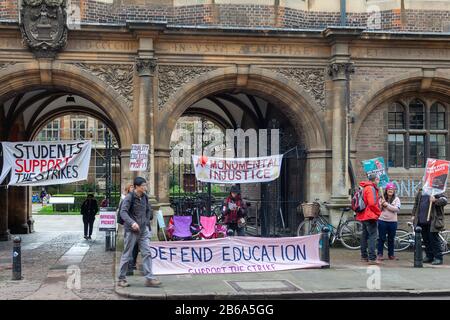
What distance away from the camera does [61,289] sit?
984cm

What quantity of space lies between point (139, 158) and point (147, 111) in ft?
6.33

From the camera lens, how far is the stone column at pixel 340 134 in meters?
15.0

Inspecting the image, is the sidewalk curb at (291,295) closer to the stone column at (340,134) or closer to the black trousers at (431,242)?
the black trousers at (431,242)

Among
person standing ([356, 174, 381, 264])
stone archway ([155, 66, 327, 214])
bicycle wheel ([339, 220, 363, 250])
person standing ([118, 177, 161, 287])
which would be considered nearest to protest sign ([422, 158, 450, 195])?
person standing ([356, 174, 381, 264])

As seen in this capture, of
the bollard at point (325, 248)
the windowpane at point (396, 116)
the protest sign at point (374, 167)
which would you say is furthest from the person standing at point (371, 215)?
the windowpane at point (396, 116)

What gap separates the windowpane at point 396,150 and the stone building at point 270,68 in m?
0.03

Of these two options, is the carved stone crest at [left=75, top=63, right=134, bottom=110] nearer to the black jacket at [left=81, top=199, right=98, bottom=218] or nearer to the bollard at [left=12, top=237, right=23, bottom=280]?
the bollard at [left=12, top=237, right=23, bottom=280]

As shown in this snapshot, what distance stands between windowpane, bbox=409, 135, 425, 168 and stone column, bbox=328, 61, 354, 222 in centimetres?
207

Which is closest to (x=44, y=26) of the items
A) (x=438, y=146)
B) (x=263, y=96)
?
(x=263, y=96)

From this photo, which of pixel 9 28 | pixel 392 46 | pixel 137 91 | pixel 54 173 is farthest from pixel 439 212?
pixel 9 28

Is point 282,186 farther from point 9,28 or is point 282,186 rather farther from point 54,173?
point 9,28

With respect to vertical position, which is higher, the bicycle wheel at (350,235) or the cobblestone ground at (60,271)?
the bicycle wheel at (350,235)

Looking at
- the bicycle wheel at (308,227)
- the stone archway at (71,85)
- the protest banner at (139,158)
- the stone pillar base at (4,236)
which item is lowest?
the stone pillar base at (4,236)

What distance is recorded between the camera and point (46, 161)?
14922 mm
